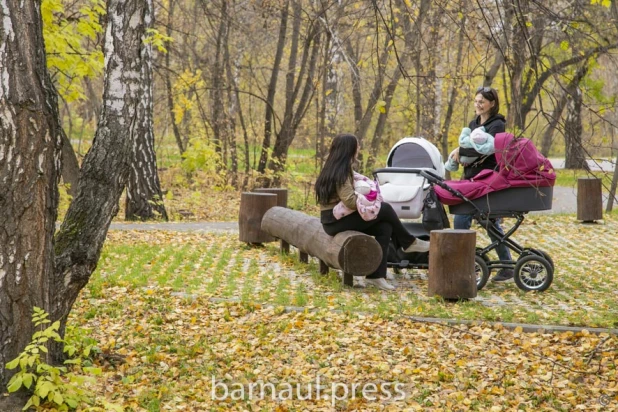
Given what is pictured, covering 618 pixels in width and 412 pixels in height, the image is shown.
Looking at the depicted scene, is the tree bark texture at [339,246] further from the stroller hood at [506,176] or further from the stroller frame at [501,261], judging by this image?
the stroller hood at [506,176]

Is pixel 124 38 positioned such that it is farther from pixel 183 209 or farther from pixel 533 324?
pixel 183 209

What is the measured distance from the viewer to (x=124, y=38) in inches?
281

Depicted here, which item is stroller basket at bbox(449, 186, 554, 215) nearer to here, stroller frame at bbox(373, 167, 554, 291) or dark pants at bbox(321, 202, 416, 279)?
stroller frame at bbox(373, 167, 554, 291)

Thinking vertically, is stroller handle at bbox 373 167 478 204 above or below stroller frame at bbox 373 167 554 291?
above

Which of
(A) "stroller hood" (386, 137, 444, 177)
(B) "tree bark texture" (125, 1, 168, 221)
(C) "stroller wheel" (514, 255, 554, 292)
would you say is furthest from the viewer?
(B) "tree bark texture" (125, 1, 168, 221)

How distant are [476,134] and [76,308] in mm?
4354

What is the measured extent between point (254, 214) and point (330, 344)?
550 cm

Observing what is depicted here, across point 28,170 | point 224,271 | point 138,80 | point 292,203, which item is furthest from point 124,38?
point 292,203

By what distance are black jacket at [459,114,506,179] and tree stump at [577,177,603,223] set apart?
22.3 ft

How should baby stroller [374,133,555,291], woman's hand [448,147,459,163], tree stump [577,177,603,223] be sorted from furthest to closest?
1. tree stump [577,177,603,223]
2. woman's hand [448,147,459,163]
3. baby stroller [374,133,555,291]

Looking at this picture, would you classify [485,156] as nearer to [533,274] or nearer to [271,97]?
[533,274]

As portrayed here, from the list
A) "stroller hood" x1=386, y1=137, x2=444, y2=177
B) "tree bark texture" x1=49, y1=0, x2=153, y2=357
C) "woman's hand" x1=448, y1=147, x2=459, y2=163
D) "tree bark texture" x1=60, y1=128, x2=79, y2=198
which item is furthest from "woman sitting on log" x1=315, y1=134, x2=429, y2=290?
"tree bark texture" x1=60, y1=128, x2=79, y2=198

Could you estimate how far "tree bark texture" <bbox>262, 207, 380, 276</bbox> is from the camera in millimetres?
9016

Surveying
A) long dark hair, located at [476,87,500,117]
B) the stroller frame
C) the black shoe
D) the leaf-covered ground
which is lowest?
the leaf-covered ground
